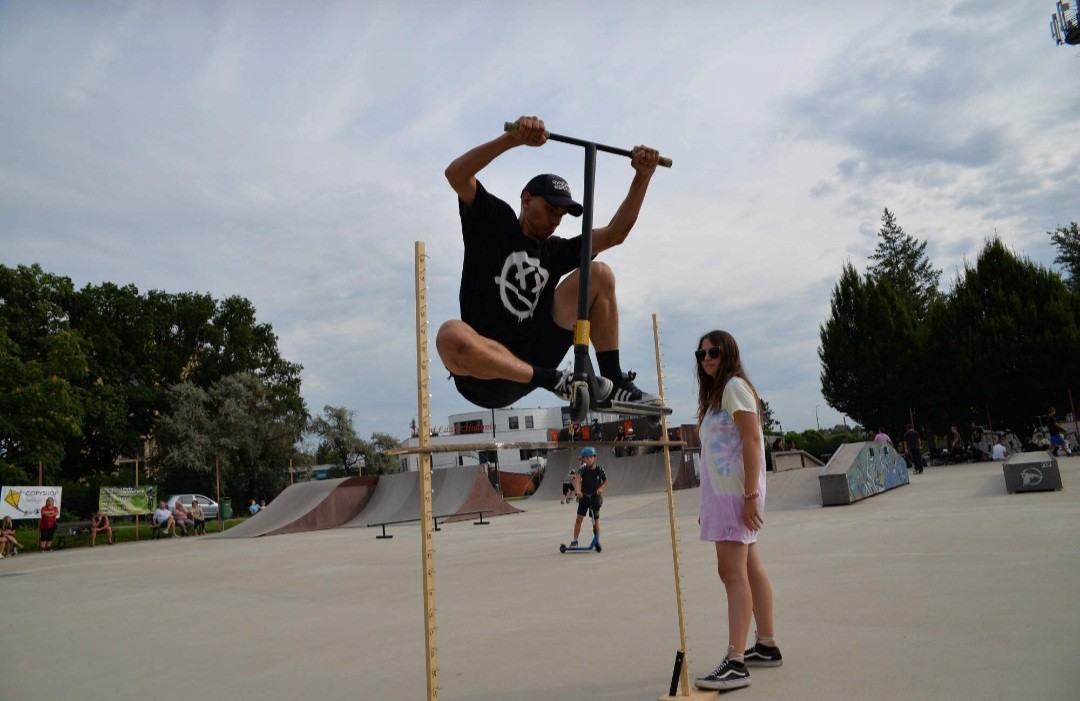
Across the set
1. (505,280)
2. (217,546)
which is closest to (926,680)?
(505,280)

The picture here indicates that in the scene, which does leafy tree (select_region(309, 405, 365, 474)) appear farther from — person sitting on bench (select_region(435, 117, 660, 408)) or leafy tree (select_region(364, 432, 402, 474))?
person sitting on bench (select_region(435, 117, 660, 408))

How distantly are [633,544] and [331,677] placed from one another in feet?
23.9

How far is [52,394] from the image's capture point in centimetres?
2314

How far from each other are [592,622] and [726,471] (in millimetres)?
2201

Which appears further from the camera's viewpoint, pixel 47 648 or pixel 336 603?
pixel 336 603

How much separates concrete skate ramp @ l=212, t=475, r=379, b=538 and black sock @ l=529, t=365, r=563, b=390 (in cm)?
2070

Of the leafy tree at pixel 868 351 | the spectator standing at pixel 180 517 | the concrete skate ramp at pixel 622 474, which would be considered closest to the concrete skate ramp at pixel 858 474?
the concrete skate ramp at pixel 622 474

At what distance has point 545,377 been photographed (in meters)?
2.97

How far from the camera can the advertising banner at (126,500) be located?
2323 centimetres

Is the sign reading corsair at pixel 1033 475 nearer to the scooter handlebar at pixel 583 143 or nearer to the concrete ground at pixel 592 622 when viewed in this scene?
the concrete ground at pixel 592 622

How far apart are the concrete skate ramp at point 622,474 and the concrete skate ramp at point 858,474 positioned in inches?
492

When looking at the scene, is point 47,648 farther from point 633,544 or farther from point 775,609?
point 633,544

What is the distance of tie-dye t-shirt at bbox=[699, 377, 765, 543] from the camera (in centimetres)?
374

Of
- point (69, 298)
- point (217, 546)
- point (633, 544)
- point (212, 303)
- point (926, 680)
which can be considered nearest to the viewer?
point (926, 680)
